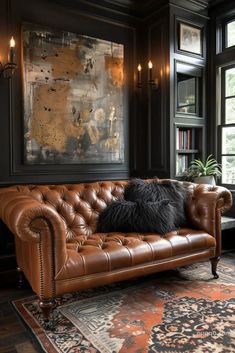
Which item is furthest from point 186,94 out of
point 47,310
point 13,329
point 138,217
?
point 13,329

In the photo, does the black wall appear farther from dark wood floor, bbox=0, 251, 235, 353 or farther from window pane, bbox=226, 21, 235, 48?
dark wood floor, bbox=0, 251, 235, 353

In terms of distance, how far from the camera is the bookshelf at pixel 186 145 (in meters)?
3.66

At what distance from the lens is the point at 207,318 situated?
6.46ft

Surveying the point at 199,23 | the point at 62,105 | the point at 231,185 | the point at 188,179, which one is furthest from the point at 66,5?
the point at 231,185

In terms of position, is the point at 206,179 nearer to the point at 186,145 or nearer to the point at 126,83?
the point at 186,145

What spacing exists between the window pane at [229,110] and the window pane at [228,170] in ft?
1.50

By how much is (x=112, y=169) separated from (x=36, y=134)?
966 mm

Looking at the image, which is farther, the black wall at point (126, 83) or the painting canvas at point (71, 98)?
the painting canvas at point (71, 98)

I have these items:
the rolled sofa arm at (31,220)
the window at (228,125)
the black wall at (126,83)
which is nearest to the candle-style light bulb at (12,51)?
the black wall at (126,83)

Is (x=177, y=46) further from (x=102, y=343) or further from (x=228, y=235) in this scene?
(x=102, y=343)

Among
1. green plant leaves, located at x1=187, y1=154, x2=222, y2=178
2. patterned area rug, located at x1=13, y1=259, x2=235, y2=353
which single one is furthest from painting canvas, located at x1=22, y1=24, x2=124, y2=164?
patterned area rug, located at x1=13, y1=259, x2=235, y2=353

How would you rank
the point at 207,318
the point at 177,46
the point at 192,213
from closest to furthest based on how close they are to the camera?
the point at 207,318 < the point at 192,213 < the point at 177,46

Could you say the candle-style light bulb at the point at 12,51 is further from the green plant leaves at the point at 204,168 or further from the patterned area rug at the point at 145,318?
the green plant leaves at the point at 204,168

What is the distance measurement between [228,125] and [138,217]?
1.88 m
